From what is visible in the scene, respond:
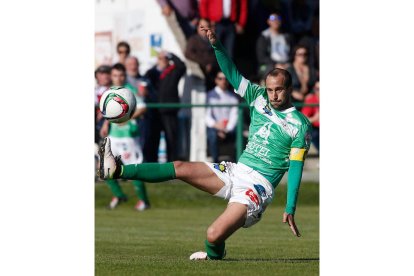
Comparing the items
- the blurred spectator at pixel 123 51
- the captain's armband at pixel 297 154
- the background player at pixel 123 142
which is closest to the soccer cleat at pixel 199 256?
→ the captain's armband at pixel 297 154

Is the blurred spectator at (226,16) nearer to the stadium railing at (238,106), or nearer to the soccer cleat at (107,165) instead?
the stadium railing at (238,106)

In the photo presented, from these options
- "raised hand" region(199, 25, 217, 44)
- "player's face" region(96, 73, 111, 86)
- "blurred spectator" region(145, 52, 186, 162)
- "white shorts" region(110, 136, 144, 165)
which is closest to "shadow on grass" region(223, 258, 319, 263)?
"raised hand" region(199, 25, 217, 44)

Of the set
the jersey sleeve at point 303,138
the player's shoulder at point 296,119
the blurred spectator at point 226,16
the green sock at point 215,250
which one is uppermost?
the blurred spectator at point 226,16

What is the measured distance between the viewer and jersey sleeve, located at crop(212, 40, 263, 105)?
44.1 feet

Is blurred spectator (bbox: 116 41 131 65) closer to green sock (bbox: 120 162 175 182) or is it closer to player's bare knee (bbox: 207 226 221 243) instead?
green sock (bbox: 120 162 175 182)

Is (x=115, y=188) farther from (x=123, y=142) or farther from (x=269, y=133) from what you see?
(x=269, y=133)

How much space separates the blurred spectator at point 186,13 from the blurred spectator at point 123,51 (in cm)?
126

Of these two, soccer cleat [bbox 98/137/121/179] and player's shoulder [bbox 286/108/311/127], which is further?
player's shoulder [bbox 286/108/311/127]

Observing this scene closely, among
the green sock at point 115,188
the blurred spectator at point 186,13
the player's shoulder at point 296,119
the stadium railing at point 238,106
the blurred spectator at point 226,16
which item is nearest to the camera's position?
the player's shoulder at point 296,119

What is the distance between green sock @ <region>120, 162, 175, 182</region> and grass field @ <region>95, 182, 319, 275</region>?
2.78 feet

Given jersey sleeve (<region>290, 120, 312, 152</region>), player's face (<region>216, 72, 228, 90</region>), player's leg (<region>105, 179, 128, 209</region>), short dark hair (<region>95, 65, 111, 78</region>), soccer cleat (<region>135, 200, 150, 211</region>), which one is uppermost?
short dark hair (<region>95, 65, 111, 78</region>)

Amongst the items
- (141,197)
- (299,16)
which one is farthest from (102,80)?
(299,16)

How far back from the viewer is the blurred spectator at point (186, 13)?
24.8 m
